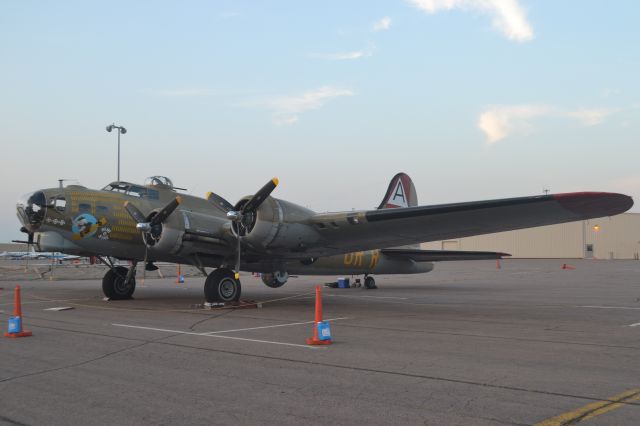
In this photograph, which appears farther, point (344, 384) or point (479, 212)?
point (479, 212)

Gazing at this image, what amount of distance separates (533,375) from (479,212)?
7.14 m

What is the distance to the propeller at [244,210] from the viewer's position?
14.9 metres

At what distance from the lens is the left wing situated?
38.6 feet

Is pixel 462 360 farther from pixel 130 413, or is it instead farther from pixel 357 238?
pixel 357 238

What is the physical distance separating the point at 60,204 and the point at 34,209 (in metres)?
0.72

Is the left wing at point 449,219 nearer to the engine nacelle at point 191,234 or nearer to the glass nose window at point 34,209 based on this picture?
the engine nacelle at point 191,234

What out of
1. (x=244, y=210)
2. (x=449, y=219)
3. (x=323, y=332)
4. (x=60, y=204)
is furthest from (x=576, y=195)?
(x=60, y=204)

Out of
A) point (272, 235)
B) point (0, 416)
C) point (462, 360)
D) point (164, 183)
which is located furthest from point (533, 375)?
point (164, 183)

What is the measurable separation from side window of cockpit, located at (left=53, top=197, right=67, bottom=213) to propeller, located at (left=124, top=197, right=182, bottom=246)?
5.65 ft

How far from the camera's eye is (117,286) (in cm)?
1845

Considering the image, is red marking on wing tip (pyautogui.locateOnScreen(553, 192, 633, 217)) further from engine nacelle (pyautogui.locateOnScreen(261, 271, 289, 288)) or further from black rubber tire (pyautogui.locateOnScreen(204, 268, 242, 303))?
engine nacelle (pyautogui.locateOnScreen(261, 271, 289, 288))

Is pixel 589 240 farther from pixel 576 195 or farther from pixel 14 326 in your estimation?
pixel 14 326

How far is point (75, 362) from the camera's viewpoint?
755 cm

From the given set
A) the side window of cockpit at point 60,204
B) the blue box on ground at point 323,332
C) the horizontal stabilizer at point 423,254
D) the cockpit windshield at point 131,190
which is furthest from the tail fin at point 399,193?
the blue box on ground at point 323,332
